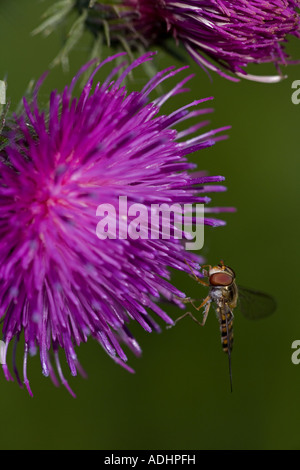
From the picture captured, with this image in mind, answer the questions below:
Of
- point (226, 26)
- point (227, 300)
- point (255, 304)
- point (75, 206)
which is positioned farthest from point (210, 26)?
point (255, 304)

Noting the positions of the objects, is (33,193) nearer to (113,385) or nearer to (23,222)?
(23,222)

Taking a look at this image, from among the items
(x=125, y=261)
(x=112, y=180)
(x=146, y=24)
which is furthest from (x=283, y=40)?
(x=125, y=261)

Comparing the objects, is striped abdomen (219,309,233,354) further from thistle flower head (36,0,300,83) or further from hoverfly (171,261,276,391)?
thistle flower head (36,0,300,83)

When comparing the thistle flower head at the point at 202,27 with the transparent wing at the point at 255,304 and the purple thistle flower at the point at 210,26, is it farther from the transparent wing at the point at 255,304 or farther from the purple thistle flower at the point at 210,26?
the transparent wing at the point at 255,304

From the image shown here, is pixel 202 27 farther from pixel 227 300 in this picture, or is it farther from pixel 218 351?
pixel 218 351
